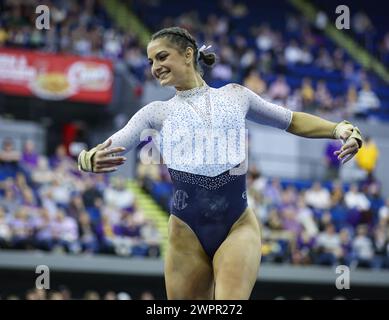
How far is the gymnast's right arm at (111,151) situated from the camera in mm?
5254

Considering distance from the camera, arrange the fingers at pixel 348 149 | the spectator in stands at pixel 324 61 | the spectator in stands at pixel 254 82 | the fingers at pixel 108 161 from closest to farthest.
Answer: the fingers at pixel 108 161, the fingers at pixel 348 149, the spectator in stands at pixel 254 82, the spectator in stands at pixel 324 61

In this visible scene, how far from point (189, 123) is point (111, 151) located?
2.00 ft

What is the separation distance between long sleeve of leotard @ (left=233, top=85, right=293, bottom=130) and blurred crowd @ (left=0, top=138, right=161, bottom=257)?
8501 millimetres

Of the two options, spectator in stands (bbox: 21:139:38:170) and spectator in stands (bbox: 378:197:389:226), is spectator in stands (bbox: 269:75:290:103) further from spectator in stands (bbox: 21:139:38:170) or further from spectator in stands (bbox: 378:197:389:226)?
spectator in stands (bbox: 21:139:38:170)

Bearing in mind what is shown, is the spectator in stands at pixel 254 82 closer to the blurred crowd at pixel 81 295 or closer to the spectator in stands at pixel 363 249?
the spectator in stands at pixel 363 249

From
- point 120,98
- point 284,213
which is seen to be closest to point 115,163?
point 284,213

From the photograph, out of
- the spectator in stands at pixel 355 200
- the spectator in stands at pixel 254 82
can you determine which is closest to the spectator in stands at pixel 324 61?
the spectator in stands at pixel 254 82

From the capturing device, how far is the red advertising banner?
1895 cm

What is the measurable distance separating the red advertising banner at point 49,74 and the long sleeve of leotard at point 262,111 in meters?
13.7

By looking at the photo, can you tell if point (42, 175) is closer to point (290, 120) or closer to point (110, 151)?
point (290, 120)

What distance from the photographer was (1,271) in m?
14.2

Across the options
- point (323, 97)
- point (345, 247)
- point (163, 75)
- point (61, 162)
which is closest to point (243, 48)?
point (323, 97)

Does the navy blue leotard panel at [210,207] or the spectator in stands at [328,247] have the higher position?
the navy blue leotard panel at [210,207]

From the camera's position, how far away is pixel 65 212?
47.4 ft
